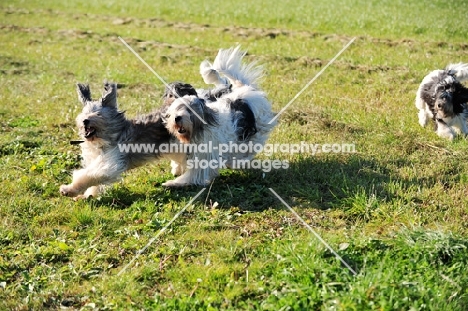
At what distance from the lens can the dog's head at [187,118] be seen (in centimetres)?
596

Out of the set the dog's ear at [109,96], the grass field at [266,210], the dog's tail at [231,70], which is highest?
the dog's tail at [231,70]

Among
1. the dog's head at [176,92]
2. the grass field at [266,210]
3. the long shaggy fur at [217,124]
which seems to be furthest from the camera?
the dog's head at [176,92]

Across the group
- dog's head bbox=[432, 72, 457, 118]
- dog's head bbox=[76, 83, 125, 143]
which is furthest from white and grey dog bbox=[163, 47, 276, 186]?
dog's head bbox=[432, 72, 457, 118]

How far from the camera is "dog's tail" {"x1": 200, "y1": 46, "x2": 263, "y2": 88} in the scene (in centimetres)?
720

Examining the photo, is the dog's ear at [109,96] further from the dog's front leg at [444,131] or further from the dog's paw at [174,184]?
the dog's front leg at [444,131]

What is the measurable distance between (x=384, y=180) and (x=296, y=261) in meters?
2.22

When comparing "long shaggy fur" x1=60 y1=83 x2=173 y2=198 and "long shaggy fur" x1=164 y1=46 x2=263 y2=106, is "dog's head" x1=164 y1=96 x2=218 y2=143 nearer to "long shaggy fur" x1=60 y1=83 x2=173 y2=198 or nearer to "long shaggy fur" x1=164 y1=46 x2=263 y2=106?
"long shaggy fur" x1=60 y1=83 x2=173 y2=198

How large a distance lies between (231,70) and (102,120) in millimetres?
2001

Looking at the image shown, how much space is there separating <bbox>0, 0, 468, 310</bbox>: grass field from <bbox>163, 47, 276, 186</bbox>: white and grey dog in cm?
27

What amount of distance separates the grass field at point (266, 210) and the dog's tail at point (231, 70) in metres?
0.99

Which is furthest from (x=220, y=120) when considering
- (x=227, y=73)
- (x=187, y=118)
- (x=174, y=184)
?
(x=227, y=73)

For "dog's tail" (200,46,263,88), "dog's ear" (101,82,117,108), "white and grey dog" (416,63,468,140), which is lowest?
"white and grey dog" (416,63,468,140)

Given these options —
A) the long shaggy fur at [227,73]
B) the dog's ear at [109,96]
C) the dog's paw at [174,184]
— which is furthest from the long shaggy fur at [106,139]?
the long shaggy fur at [227,73]

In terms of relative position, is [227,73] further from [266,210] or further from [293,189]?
[266,210]
